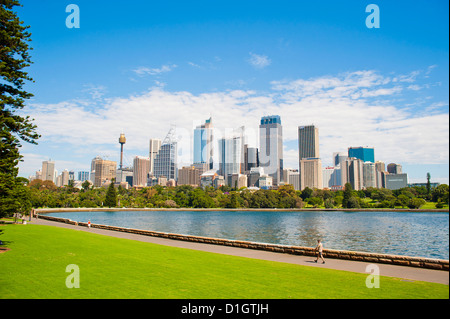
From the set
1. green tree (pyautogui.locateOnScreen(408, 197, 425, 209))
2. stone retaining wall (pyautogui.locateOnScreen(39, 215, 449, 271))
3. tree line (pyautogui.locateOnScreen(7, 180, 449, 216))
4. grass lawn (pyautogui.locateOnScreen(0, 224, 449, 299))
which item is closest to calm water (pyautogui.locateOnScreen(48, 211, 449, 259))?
stone retaining wall (pyautogui.locateOnScreen(39, 215, 449, 271))

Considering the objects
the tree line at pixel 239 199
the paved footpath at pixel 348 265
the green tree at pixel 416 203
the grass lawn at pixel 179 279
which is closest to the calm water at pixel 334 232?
the paved footpath at pixel 348 265

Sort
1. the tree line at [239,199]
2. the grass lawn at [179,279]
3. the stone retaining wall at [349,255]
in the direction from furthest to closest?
the tree line at [239,199]
the stone retaining wall at [349,255]
the grass lawn at [179,279]

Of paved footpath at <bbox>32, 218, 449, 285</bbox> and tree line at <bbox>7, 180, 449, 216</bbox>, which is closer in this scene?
paved footpath at <bbox>32, 218, 449, 285</bbox>

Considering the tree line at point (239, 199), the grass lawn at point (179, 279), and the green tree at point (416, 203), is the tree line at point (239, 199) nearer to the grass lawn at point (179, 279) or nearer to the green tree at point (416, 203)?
the green tree at point (416, 203)

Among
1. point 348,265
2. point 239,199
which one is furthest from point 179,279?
point 239,199

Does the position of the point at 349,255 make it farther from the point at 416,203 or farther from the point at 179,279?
the point at 416,203

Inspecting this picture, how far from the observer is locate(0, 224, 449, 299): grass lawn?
33.7 feet

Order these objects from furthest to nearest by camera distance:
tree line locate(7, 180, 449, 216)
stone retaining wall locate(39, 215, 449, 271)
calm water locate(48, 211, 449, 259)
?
tree line locate(7, 180, 449, 216) → calm water locate(48, 211, 449, 259) → stone retaining wall locate(39, 215, 449, 271)

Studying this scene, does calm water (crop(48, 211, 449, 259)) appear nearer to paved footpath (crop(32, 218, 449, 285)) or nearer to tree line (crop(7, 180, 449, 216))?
paved footpath (crop(32, 218, 449, 285))

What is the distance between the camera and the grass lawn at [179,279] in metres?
10.3

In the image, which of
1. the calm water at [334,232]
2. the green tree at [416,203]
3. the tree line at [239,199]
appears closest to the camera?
the calm water at [334,232]
